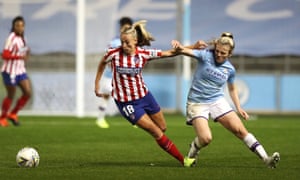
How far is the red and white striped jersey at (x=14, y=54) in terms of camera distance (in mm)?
20438

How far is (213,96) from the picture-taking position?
39.6 ft

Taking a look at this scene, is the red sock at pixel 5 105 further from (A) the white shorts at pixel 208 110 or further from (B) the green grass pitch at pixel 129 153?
(A) the white shorts at pixel 208 110

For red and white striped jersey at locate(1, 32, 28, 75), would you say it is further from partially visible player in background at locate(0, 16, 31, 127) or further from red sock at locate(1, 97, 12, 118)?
red sock at locate(1, 97, 12, 118)

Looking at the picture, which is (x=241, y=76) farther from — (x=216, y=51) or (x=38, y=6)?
(x=216, y=51)

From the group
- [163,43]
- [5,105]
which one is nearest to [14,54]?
[5,105]

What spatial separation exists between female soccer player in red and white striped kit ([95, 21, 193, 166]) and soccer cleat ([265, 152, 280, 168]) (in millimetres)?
997

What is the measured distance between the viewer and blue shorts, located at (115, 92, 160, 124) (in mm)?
11750

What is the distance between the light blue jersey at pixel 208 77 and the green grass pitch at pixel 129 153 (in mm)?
909

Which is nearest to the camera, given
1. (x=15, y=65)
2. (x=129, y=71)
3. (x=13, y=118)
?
(x=129, y=71)

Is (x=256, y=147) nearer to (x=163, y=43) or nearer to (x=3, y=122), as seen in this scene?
(x=3, y=122)

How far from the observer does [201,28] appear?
31.0 m

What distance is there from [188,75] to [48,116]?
4.42m

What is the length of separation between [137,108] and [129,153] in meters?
2.30

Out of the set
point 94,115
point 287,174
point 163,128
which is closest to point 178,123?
point 94,115
